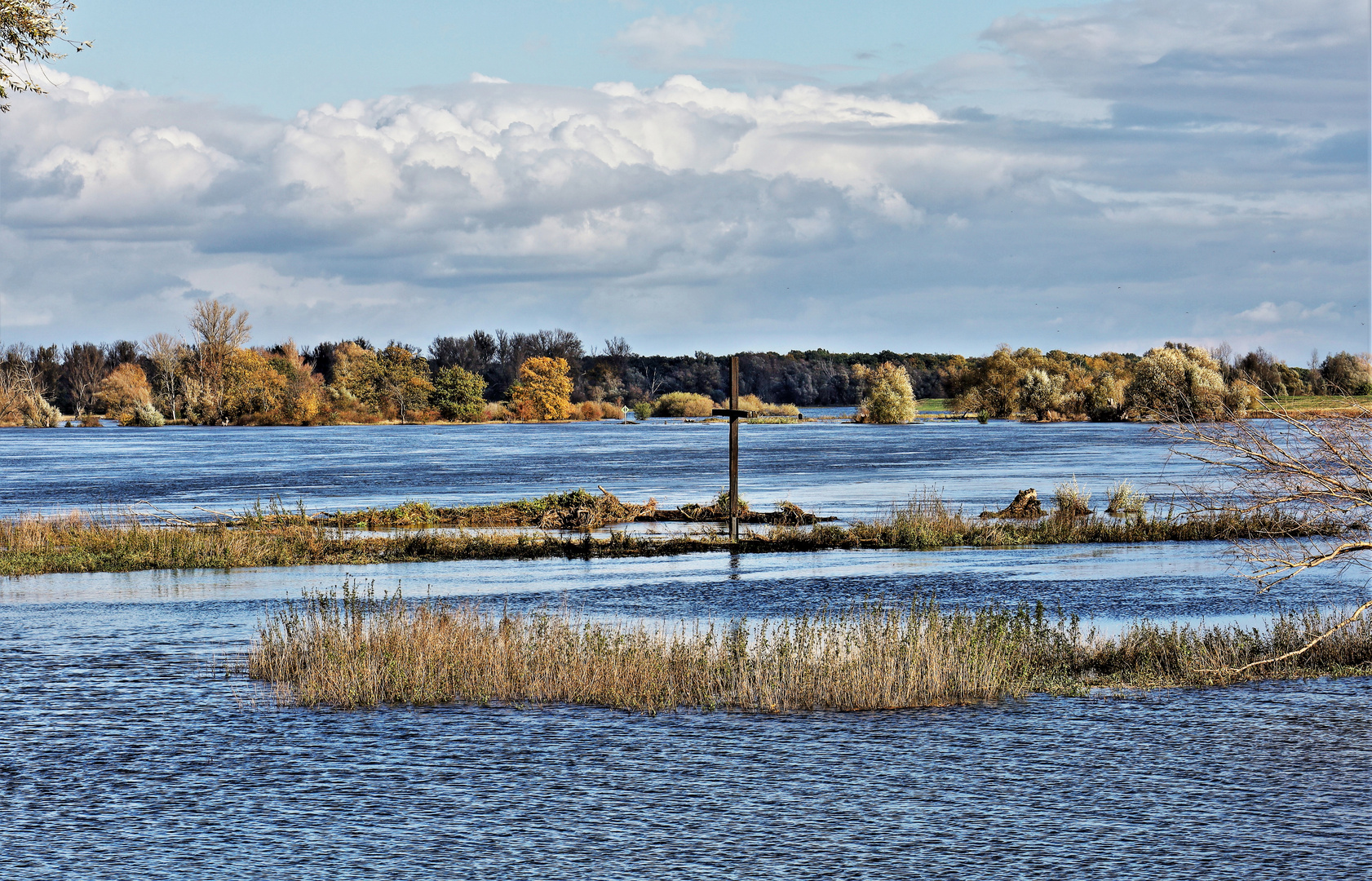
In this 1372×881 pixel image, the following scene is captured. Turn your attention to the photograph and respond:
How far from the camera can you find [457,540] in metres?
32.0

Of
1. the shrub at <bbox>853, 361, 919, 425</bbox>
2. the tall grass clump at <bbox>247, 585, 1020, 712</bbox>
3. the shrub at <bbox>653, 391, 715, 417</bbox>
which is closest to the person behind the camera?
the tall grass clump at <bbox>247, 585, 1020, 712</bbox>

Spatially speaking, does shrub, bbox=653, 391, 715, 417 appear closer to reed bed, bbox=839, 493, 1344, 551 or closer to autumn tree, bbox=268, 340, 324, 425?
autumn tree, bbox=268, 340, 324, 425

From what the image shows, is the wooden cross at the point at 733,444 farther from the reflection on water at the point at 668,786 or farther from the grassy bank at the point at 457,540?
the reflection on water at the point at 668,786

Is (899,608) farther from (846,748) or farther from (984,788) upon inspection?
(984,788)

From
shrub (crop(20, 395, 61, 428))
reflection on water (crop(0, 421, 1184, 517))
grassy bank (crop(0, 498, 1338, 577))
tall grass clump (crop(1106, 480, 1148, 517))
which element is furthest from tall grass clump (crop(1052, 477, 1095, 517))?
shrub (crop(20, 395, 61, 428))

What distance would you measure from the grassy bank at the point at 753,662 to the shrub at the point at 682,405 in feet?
483

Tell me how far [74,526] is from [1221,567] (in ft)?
89.4

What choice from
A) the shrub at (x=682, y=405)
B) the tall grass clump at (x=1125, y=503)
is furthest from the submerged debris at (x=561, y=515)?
the shrub at (x=682, y=405)

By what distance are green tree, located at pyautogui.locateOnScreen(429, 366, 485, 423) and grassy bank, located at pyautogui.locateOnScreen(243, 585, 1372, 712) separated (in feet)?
449

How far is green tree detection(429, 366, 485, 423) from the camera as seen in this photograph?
503 ft

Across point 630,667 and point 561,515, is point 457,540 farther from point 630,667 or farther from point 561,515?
point 630,667

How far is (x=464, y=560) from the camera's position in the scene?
30.7m

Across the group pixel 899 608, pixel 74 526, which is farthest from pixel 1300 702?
pixel 74 526

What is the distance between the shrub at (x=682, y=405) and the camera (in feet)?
543
